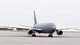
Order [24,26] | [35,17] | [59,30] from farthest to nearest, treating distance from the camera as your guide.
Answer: [35,17]
[24,26]
[59,30]

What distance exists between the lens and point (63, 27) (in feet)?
174

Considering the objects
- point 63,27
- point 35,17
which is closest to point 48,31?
point 63,27

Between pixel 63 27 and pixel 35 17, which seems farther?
pixel 35 17

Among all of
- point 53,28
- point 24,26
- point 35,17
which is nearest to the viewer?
point 53,28

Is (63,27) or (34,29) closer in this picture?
(34,29)

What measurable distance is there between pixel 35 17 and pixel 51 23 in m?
13.9

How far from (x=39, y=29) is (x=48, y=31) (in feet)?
6.23

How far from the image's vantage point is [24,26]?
56219mm

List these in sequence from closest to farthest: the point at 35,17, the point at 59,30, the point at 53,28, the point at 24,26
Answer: the point at 53,28, the point at 59,30, the point at 24,26, the point at 35,17

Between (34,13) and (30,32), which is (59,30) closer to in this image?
(30,32)

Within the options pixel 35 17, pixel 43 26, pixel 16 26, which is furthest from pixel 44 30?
pixel 35 17

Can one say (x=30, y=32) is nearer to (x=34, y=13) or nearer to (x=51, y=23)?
(x=51, y=23)

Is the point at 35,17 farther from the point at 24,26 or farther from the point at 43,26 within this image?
the point at 43,26

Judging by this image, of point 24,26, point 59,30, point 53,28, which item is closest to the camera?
point 53,28
